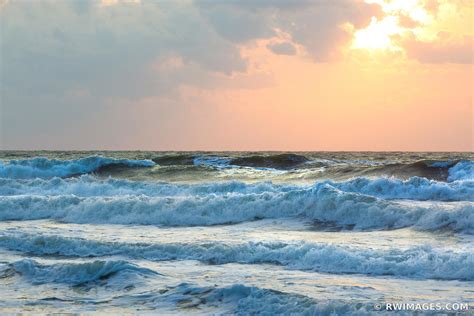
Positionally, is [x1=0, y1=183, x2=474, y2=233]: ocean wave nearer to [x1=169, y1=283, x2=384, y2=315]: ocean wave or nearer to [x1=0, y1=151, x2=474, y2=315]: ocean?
[x1=0, y1=151, x2=474, y2=315]: ocean

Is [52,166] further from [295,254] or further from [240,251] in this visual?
[295,254]

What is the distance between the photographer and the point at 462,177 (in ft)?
96.3

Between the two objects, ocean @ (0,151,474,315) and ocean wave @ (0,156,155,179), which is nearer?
ocean @ (0,151,474,315)

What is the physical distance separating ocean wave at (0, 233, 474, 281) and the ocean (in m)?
0.03

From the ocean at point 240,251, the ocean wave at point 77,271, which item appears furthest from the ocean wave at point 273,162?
the ocean wave at point 77,271

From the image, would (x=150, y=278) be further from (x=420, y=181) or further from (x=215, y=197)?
(x=420, y=181)

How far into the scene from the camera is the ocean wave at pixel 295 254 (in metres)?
10.5

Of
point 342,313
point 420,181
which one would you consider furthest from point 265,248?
point 420,181

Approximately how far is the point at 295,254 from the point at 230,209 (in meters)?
7.18

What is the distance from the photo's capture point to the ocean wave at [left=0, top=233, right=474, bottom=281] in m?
10.5

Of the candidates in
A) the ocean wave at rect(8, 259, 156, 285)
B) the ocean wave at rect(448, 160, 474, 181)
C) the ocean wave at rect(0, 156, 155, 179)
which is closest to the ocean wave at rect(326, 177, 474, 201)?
the ocean wave at rect(448, 160, 474, 181)

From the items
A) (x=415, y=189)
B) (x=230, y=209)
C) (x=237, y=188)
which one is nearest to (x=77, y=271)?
(x=230, y=209)

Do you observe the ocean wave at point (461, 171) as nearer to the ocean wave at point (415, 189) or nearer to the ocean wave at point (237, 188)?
the ocean wave at point (237, 188)

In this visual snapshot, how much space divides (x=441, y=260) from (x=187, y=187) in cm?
1588
